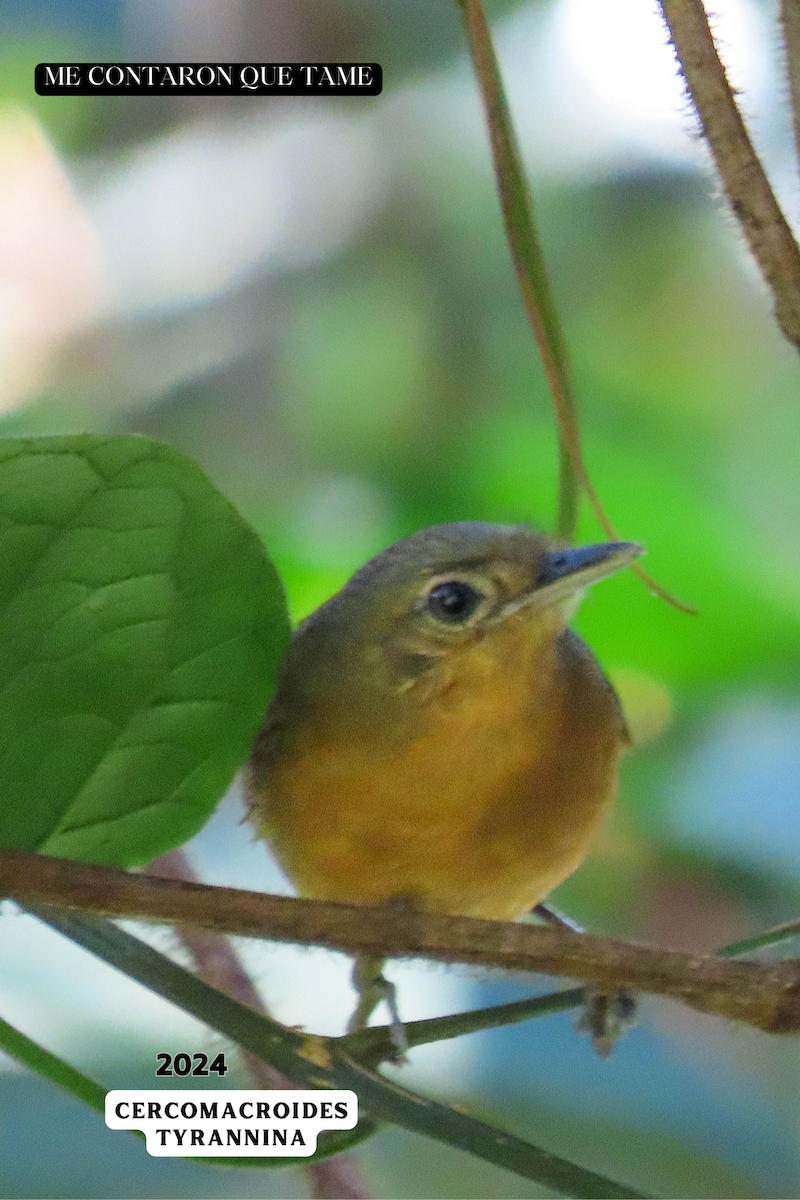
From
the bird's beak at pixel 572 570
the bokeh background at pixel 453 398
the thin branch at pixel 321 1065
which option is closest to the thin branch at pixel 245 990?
the bokeh background at pixel 453 398

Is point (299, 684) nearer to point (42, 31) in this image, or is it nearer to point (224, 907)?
point (224, 907)

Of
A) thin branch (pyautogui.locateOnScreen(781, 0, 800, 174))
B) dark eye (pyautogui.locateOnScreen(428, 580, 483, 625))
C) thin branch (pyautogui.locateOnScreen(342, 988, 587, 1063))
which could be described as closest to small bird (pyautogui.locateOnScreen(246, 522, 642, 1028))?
dark eye (pyautogui.locateOnScreen(428, 580, 483, 625))

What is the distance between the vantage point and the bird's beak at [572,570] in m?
0.71

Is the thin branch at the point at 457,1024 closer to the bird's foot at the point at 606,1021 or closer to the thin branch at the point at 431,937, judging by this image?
the thin branch at the point at 431,937

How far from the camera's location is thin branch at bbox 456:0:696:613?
708mm

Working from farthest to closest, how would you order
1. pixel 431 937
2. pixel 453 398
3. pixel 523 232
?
pixel 453 398 < pixel 523 232 < pixel 431 937

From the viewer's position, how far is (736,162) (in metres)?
0.59

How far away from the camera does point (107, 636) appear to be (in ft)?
2.12

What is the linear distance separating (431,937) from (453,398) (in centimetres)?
82

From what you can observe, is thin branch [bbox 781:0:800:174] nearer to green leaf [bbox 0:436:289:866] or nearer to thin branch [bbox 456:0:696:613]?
thin branch [bbox 456:0:696:613]

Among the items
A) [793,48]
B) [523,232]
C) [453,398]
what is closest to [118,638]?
[523,232]

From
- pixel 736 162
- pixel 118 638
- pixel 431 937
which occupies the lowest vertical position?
pixel 431 937

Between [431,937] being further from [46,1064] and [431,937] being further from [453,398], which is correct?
[453,398]

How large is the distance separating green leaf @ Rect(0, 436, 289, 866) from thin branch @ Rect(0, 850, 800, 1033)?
10cm
